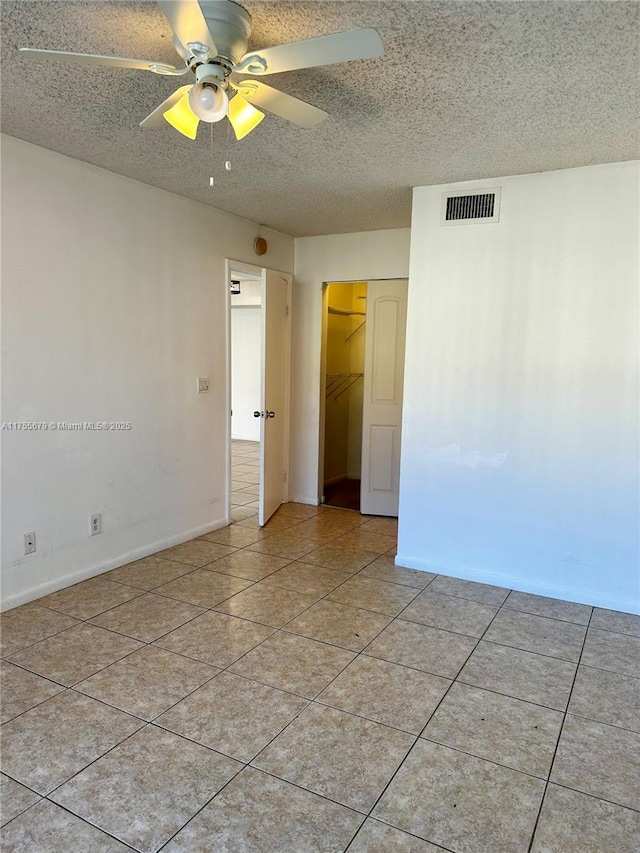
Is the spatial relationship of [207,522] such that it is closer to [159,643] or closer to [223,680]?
[159,643]

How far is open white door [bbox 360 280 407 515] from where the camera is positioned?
5.02 m

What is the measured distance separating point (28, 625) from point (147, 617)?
586 mm

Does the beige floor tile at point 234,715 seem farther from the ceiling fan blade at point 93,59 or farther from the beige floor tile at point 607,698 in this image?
the ceiling fan blade at point 93,59

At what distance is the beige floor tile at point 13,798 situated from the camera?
67.0 inches

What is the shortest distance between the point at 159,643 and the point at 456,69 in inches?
110

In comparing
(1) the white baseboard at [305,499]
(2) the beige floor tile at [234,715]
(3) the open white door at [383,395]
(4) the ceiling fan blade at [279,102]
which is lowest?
(2) the beige floor tile at [234,715]

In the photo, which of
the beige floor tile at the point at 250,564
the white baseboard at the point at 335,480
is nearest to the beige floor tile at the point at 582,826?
the beige floor tile at the point at 250,564

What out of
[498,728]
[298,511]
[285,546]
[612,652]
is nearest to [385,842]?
[498,728]

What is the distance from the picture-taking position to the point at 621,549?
324cm

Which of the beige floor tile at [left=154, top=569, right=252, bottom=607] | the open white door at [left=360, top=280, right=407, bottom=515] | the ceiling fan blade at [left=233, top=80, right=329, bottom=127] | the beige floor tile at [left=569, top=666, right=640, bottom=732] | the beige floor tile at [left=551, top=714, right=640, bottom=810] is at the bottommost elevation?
the beige floor tile at [left=551, top=714, right=640, bottom=810]

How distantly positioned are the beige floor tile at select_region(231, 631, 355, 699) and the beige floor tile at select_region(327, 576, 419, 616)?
0.53 meters

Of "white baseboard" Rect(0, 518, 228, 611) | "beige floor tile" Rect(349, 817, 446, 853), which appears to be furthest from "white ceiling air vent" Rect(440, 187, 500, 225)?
"beige floor tile" Rect(349, 817, 446, 853)

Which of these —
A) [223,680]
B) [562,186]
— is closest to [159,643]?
[223,680]

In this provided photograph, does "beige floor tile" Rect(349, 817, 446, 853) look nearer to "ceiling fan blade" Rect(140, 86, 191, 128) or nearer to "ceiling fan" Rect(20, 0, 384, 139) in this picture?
"ceiling fan" Rect(20, 0, 384, 139)
